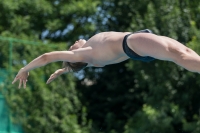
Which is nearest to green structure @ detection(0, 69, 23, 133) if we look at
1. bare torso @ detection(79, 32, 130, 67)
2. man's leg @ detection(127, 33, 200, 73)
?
bare torso @ detection(79, 32, 130, 67)

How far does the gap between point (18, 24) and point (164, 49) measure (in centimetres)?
780

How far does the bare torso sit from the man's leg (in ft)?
0.60

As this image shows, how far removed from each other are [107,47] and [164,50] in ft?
2.06

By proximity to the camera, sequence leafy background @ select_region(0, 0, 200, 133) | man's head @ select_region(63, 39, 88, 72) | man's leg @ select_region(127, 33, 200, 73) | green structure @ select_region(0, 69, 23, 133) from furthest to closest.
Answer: leafy background @ select_region(0, 0, 200, 133) < green structure @ select_region(0, 69, 23, 133) < man's head @ select_region(63, 39, 88, 72) < man's leg @ select_region(127, 33, 200, 73)

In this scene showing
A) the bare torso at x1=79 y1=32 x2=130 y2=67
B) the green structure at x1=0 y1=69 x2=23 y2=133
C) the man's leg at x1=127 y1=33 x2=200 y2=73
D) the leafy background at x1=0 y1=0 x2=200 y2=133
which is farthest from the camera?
the leafy background at x1=0 y1=0 x2=200 y2=133

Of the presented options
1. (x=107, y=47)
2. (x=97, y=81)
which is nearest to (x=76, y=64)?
(x=107, y=47)

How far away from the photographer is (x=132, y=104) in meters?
13.9

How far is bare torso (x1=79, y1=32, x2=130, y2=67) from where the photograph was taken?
6.02 metres

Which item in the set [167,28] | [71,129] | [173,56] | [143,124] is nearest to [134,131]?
[143,124]

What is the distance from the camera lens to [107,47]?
603 cm

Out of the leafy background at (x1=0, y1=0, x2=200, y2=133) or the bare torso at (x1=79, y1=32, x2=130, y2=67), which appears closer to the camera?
the bare torso at (x1=79, y1=32, x2=130, y2=67)

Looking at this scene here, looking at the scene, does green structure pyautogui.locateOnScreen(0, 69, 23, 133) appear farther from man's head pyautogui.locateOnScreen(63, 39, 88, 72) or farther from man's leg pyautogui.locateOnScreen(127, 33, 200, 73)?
man's leg pyautogui.locateOnScreen(127, 33, 200, 73)

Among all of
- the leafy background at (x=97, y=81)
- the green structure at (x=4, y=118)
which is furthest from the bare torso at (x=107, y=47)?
the green structure at (x=4, y=118)

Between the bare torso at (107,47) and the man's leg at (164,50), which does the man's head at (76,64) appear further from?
the man's leg at (164,50)
